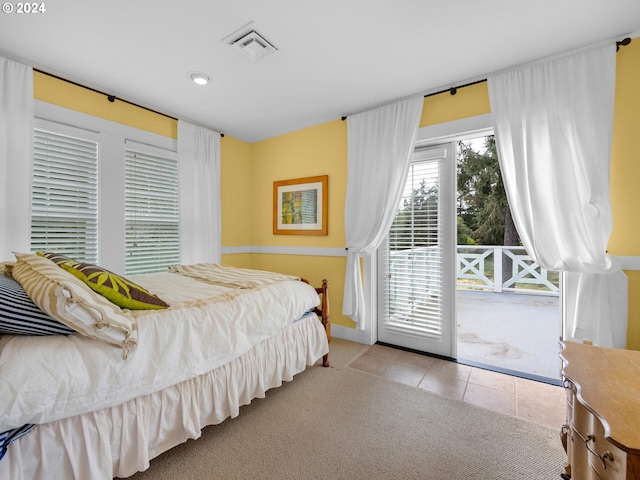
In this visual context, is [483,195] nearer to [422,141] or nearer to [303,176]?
[422,141]

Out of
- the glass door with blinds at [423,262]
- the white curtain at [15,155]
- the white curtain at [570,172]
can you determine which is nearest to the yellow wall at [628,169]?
the white curtain at [570,172]

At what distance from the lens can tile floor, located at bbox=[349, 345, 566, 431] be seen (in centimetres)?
203

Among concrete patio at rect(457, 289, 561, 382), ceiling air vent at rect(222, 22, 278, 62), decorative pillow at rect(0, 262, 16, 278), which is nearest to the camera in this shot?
decorative pillow at rect(0, 262, 16, 278)

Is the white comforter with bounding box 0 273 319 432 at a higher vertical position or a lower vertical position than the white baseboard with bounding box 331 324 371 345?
higher

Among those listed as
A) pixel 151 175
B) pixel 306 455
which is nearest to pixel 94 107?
pixel 151 175

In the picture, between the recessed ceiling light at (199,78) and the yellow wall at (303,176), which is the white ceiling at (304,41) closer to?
the recessed ceiling light at (199,78)

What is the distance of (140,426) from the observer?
1340 millimetres

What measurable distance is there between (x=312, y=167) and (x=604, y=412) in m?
3.29

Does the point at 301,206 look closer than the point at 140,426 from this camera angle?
No

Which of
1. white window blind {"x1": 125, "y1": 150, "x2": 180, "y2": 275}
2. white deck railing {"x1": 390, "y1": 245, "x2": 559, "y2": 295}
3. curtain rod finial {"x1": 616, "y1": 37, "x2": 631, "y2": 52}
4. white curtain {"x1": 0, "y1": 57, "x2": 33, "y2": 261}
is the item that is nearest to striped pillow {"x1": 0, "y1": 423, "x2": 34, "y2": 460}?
white curtain {"x1": 0, "y1": 57, "x2": 33, "y2": 261}

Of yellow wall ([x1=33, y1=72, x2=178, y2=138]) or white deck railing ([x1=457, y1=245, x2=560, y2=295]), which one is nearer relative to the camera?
yellow wall ([x1=33, y1=72, x2=178, y2=138])

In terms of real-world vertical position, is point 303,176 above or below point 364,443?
above

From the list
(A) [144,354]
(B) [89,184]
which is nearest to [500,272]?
(A) [144,354]

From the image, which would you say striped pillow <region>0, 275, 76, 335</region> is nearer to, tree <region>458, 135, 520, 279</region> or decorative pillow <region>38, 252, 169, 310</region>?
decorative pillow <region>38, 252, 169, 310</region>
